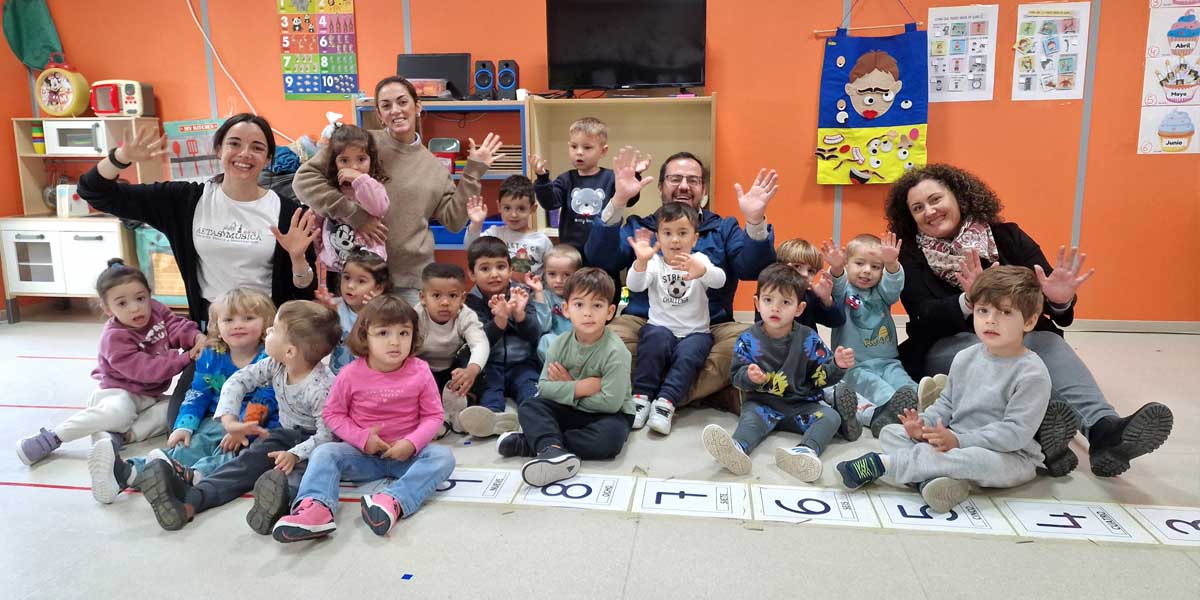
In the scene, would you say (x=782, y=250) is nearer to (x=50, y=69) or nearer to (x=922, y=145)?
(x=922, y=145)

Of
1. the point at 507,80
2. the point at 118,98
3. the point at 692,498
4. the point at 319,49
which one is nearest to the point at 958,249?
the point at 692,498

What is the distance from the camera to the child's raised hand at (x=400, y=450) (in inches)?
87.4

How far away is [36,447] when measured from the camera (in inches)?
99.7

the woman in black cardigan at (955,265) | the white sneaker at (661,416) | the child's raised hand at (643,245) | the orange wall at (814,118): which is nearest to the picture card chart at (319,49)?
the orange wall at (814,118)

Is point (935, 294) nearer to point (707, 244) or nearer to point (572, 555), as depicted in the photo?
point (707, 244)

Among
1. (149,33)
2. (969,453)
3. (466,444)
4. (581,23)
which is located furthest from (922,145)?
(149,33)

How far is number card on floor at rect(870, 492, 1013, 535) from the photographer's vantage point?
202 cm

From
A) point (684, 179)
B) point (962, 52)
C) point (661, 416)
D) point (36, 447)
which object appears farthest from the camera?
point (962, 52)

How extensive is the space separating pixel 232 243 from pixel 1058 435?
292cm

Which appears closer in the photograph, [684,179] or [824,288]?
[824,288]

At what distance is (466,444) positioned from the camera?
2.72 metres

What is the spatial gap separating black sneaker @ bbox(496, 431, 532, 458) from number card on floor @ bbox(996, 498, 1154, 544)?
147 centimetres

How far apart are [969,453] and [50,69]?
581 centimetres

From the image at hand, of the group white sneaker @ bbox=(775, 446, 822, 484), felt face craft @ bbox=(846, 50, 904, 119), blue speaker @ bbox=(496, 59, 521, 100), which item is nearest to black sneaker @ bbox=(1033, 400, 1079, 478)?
white sneaker @ bbox=(775, 446, 822, 484)
